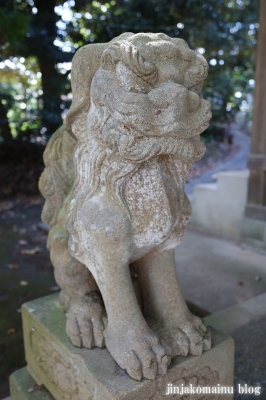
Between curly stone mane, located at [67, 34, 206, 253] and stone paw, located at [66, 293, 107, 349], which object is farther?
stone paw, located at [66, 293, 107, 349]

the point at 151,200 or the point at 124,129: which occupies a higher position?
the point at 124,129

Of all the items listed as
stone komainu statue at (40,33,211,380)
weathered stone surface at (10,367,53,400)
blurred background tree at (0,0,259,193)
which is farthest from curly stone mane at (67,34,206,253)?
blurred background tree at (0,0,259,193)

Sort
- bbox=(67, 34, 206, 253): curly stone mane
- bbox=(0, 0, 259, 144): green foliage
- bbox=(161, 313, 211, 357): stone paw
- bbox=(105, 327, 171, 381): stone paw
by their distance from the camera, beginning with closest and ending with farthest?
bbox=(67, 34, 206, 253): curly stone mane → bbox=(105, 327, 171, 381): stone paw → bbox=(161, 313, 211, 357): stone paw → bbox=(0, 0, 259, 144): green foliage

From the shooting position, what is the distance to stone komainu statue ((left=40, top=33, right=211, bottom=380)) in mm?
1057

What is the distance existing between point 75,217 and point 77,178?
134 millimetres

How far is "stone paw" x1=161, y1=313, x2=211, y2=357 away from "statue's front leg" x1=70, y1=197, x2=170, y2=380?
3.9 inches

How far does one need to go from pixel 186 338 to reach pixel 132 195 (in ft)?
1.77

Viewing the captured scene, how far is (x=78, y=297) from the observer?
1.42m

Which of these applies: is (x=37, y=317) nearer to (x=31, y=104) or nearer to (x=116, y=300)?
(x=116, y=300)

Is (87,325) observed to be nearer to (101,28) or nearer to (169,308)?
(169,308)

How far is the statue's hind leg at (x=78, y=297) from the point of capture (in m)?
1.32

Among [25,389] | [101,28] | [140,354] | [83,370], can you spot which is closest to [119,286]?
[140,354]

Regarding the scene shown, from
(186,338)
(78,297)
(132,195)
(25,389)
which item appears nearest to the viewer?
(132,195)

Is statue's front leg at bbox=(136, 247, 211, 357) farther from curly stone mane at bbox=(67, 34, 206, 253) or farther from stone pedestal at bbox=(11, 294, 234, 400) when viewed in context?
curly stone mane at bbox=(67, 34, 206, 253)
